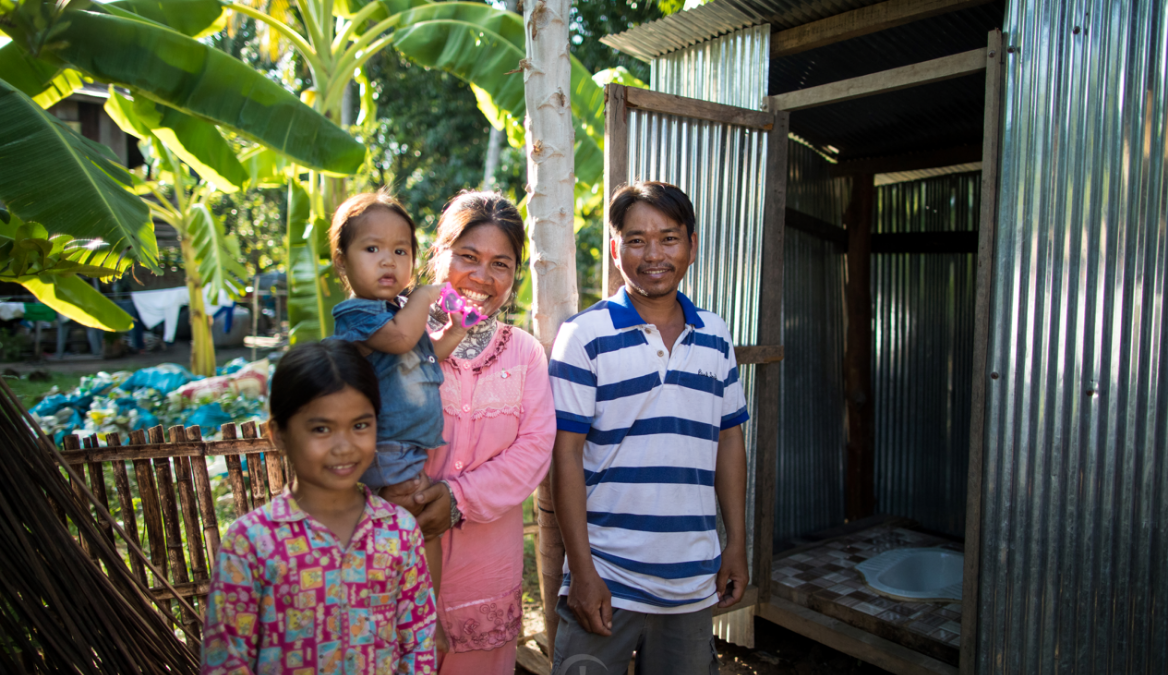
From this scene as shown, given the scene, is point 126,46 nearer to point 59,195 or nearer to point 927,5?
point 59,195

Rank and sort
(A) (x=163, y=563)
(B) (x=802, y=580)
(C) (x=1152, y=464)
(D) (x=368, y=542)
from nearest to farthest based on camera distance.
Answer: (D) (x=368, y=542) < (C) (x=1152, y=464) < (A) (x=163, y=563) < (B) (x=802, y=580)

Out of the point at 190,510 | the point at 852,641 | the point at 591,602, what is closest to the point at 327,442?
the point at 591,602

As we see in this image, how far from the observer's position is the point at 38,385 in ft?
36.4

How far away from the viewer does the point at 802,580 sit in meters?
4.05

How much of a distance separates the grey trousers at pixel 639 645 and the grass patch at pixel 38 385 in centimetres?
979

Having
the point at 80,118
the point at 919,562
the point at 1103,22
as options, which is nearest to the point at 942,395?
the point at 919,562

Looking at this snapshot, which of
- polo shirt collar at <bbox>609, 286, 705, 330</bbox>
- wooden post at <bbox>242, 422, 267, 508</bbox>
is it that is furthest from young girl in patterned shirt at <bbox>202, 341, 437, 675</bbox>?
wooden post at <bbox>242, 422, 267, 508</bbox>

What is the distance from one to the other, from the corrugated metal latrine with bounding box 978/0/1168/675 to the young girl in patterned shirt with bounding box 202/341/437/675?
2298 millimetres

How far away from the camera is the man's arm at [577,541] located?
2.01 m

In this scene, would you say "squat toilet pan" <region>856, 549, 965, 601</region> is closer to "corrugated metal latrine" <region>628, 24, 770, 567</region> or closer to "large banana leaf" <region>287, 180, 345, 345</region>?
"corrugated metal latrine" <region>628, 24, 770, 567</region>

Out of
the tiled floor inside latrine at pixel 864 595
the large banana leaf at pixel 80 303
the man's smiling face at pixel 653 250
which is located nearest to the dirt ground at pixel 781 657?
the tiled floor inside latrine at pixel 864 595

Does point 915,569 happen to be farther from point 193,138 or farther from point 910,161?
point 193,138

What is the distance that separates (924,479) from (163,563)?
17.2 ft

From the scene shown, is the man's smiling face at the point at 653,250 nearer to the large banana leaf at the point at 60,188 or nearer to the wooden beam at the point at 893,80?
the wooden beam at the point at 893,80
